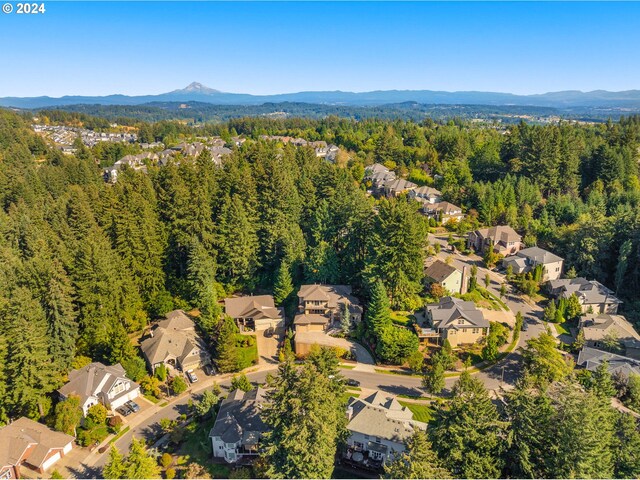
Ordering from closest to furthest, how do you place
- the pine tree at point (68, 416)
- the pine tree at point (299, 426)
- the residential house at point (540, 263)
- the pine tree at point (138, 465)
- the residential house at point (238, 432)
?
the pine tree at point (299, 426) → the pine tree at point (138, 465) → the residential house at point (238, 432) → the pine tree at point (68, 416) → the residential house at point (540, 263)

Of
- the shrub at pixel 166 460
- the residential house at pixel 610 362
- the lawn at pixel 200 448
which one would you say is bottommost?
the lawn at pixel 200 448

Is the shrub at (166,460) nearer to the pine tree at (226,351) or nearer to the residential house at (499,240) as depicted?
the pine tree at (226,351)

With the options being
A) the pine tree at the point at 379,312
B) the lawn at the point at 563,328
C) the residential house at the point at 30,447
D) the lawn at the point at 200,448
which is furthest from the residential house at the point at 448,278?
the residential house at the point at 30,447

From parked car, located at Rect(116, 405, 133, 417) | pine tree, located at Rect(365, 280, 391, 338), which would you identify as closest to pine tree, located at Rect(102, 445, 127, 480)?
parked car, located at Rect(116, 405, 133, 417)

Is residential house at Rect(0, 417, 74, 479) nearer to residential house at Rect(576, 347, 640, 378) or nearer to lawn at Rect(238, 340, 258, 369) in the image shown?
lawn at Rect(238, 340, 258, 369)

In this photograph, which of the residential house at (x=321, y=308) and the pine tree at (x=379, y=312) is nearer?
the pine tree at (x=379, y=312)

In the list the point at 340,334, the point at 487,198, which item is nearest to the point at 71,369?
the point at 340,334

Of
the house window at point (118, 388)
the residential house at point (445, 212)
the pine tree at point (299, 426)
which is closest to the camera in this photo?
the pine tree at point (299, 426)
